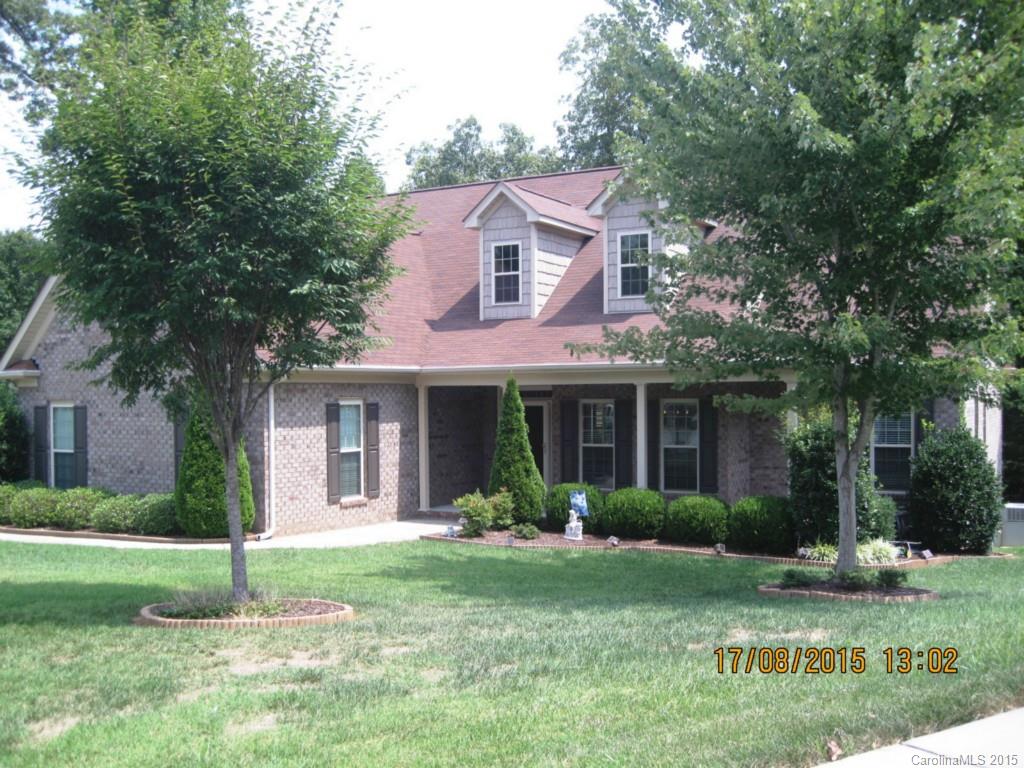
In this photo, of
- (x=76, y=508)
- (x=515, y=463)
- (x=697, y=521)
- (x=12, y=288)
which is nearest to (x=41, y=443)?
(x=76, y=508)

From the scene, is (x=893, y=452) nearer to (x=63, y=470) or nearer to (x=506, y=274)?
(x=506, y=274)

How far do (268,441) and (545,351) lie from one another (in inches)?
210

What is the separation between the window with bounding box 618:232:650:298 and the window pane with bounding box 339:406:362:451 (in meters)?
5.56

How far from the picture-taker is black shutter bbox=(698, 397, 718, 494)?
18.8 m

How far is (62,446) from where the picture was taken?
65.9 ft

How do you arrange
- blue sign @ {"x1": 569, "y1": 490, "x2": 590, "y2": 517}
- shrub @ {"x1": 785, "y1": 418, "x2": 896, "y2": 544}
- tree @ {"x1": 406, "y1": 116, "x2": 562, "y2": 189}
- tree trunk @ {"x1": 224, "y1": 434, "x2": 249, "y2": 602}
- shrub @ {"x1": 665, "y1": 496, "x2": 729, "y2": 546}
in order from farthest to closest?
tree @ {"x1": 406, "y1": 116, "x2": 562, "y2": 189} < blue sign @ {"x1": 569, "y1": 490, "x2": 590, "y2": 517} < shrub @ {"x1": 665, "y1": 496, "x2": 729, "y2": 546} < shrub @ {"x1": 785, "y1": 418, "x2": 896, "y2": 544} < tree trunk @ {"x1": 224, "y1": 434, "x2": 249, "y2": 602}

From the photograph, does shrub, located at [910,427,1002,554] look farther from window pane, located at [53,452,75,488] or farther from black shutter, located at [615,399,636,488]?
window pane, located at [53,452,75,488]

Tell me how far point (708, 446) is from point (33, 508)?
12.5 meters

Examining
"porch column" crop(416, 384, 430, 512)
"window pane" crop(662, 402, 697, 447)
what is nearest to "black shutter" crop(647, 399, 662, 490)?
"window pane" crop(662, 402, 697, 447)

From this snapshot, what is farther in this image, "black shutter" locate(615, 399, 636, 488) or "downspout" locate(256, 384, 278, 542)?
"black shutter" locate(615, 399, 636, 488)

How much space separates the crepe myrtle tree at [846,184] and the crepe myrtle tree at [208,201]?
13.8ft

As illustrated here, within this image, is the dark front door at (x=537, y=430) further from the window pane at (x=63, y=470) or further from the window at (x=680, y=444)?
the window pane at (x=63, y=470)

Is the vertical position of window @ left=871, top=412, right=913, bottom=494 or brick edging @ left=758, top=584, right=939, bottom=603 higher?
window @ left=871, top=412, right=913, bottom=494

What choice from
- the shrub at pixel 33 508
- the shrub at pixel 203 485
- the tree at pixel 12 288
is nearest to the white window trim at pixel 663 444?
the shrub at pixel 203 485
